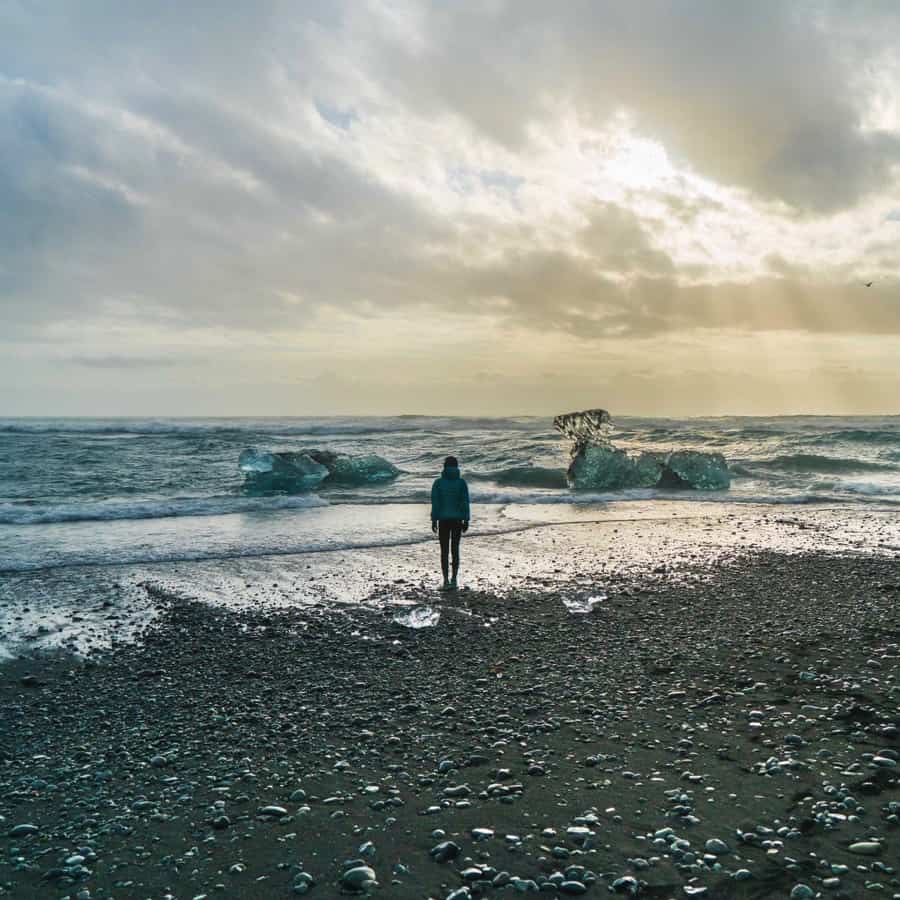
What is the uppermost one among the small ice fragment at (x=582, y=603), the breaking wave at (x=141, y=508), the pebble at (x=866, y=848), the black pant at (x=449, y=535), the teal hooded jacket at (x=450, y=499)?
the teal hooded jacket at (x=450, y=499)

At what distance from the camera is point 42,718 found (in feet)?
22.7

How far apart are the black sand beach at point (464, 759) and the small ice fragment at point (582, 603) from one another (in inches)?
18.3

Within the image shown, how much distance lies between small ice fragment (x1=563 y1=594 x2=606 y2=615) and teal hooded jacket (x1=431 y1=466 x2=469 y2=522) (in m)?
2.39

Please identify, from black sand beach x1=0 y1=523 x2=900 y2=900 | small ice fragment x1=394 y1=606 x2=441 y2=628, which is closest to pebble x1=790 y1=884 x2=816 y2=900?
black sand beach x1=0 y1=523 x2=900 y2=900

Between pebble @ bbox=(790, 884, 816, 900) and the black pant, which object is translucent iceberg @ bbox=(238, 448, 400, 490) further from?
pebble @ bbox=(790, 884, 816, 900)

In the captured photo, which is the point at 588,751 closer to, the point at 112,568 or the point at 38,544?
the point at 112,568

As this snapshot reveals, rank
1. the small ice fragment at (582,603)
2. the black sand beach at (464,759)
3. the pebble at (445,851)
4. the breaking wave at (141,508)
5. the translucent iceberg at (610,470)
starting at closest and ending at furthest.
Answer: the black sand beach at (464,759), the pebble at (445,851), the small ice fragment at (582,603), the breaking wave at (141,508), the translucent iceberg at (610,470)

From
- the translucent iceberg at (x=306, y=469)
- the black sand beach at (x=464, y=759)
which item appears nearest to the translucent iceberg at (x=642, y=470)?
the translucent iceberg at (x=306, y=469)

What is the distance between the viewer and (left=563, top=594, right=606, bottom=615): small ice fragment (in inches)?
415

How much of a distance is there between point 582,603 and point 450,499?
2918mm

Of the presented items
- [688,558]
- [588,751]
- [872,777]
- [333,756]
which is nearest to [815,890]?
[872,777]

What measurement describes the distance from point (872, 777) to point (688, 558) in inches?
363

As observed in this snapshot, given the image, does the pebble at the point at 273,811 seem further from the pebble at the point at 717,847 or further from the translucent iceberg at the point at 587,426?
the translucent iceberg at the point at 587,426

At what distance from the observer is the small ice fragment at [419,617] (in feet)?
32.6
